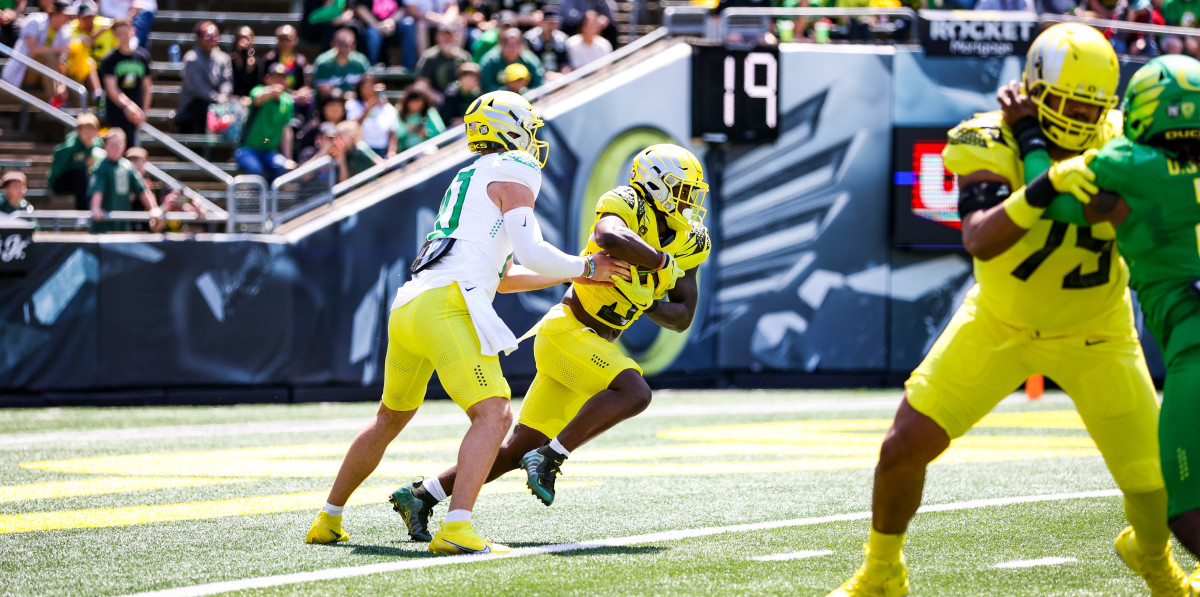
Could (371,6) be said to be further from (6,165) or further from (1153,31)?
(1153,31)

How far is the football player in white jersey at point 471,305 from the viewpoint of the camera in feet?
17.4

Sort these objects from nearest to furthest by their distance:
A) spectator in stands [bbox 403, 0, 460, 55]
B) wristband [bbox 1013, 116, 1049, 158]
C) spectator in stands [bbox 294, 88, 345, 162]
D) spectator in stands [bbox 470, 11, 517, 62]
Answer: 1. wristband [bbox 1013, 116, 1049, 158]
2. spectator in stands [bbox 294, 88, 345, 162]
3. spectator in stands [bbox 470, 11, 517, 62]
4. spectator in stands [bbox 403, 0, 460, 55]

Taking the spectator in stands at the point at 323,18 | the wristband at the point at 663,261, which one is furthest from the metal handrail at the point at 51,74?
the wristband at the point at 663,261

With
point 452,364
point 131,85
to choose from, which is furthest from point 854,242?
point 452,364

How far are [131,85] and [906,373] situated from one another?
29.9ft

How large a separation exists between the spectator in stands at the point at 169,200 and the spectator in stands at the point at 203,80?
173 centimetres

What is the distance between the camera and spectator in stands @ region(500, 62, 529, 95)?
14.1 meters

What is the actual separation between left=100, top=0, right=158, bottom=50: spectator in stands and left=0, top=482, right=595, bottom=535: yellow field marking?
949 cm

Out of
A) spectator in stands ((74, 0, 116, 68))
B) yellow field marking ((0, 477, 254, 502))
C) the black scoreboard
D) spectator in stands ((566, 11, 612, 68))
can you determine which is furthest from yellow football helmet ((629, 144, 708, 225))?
spectator in stands ((74, 0, 116, 68))

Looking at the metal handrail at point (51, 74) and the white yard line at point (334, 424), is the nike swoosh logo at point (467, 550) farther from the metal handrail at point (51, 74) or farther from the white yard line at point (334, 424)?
the metal handrail at point (51, 74)

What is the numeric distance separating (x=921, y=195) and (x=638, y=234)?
9473 millimetres

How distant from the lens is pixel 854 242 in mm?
15125

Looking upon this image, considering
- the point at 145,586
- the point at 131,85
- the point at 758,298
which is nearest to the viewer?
the point at 145,586

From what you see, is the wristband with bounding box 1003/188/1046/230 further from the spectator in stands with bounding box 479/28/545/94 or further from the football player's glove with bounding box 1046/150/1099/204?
the spectator in stands with bounding box 479/28/545/94
